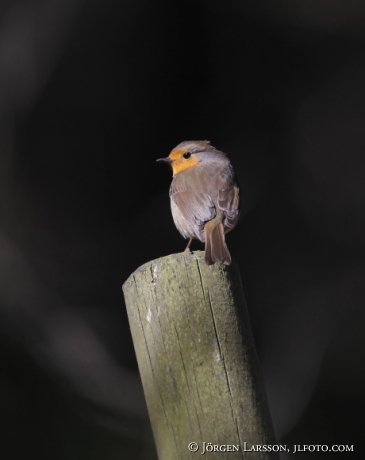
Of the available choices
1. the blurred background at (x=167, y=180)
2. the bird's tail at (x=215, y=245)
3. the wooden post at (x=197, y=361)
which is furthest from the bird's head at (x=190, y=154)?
the wooden post at (x=197, y=361)

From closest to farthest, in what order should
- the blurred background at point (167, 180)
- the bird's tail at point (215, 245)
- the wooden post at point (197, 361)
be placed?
1. the wooden post at point (197, 361)
2. the bird's tail at point (215, 245)
3. the blurred background at point (167, 180)

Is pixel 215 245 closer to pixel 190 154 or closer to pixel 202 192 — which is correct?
pixel 202 192

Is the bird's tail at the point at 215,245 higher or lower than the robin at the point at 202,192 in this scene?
lower

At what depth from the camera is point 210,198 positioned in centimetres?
377

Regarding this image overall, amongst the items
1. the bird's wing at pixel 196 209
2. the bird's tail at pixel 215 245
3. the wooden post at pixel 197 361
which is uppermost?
the bird's wing at pixel 196 209

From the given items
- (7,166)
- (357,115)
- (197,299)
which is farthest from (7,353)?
(357,115)

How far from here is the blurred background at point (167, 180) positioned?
4418 mm

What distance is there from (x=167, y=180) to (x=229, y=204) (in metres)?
1.36

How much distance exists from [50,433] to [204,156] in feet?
6.89

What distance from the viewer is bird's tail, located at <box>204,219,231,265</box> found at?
7.63 feet

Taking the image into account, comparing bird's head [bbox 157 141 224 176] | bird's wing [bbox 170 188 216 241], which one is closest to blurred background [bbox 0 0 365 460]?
bird's head [bbox 157 141 224 176]

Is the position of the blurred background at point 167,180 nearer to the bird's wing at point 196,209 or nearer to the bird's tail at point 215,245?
the bird's wing at point 196,209

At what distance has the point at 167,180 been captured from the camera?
16.4 ft

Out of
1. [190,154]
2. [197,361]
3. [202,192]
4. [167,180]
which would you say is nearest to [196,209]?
[202,192]
